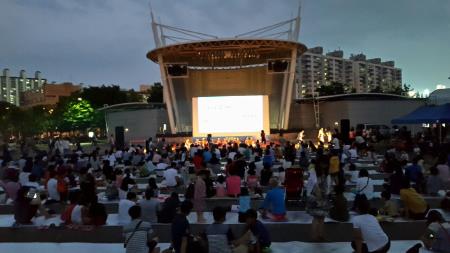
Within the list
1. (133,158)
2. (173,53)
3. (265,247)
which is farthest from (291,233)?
(173,53)

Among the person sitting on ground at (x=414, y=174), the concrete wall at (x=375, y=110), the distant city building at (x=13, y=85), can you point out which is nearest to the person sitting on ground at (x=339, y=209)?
the person sitting on ground at (x=414, y=174)

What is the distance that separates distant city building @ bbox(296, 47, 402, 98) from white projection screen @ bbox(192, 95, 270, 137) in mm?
90006

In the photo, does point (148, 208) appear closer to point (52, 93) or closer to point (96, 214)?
point (96, 214)

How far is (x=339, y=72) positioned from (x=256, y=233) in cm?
13264

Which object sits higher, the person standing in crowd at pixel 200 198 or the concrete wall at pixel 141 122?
the concrete wall at pixel 141 122

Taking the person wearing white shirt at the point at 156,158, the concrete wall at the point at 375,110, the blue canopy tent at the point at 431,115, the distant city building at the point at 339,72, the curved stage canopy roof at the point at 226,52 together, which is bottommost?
the person wearing white shirt at the point at 156,158

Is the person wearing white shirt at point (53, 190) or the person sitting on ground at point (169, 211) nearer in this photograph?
the person sitting on ground at point (169, 211)

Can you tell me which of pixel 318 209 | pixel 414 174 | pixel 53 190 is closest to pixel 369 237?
pixel 318 209

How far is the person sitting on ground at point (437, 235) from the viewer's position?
668 cm

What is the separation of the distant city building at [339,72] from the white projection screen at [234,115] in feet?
295

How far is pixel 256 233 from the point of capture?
6309 millimetres

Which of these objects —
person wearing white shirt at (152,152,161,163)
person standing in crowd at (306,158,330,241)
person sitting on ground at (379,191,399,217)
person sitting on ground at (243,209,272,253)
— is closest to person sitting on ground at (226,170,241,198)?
person standing in crowd at (306,158,330,241)

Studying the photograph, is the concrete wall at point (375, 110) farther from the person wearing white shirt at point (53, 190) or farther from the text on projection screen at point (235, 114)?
the person wearing white shirt at point (53, 190)

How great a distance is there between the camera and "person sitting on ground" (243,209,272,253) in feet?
20.1
